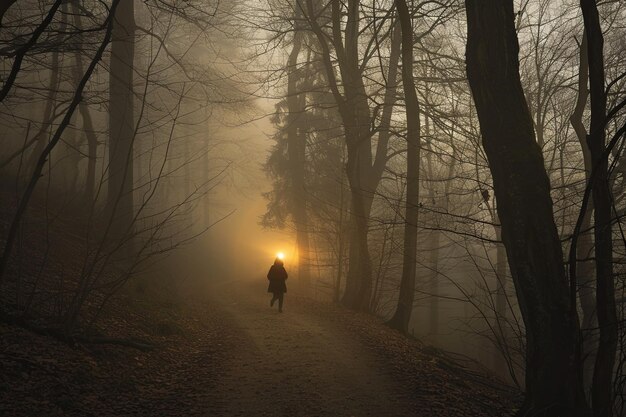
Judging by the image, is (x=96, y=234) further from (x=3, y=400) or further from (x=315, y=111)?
(x=315, y=111)

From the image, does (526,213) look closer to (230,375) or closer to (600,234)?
(600,234)

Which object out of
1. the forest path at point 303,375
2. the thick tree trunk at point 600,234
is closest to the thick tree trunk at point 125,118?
the forest path at point 303,375

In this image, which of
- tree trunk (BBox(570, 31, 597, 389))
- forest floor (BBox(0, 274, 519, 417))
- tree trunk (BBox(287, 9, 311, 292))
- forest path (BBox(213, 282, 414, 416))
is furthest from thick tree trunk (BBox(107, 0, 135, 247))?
tree trunk (BBox(570, 31, 597, 389))

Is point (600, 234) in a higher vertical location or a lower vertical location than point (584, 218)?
lower

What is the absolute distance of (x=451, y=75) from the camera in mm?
11812

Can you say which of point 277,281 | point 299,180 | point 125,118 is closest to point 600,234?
point 277,281

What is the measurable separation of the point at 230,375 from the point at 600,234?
16.9 feet

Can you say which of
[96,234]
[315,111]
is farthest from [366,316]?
[315,111]

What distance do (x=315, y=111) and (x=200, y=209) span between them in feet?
75.6

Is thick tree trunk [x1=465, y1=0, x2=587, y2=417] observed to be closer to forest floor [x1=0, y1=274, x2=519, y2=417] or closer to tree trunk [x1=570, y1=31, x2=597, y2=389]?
forest floor [x1=0, y1=274, x2=519, y2=417]

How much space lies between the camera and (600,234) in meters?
4.22

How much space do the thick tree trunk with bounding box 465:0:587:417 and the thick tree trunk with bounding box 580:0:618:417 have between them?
0.83 feet

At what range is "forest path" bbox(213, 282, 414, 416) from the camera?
573 cm

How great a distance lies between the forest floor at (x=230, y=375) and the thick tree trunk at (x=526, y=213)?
5.37ft
